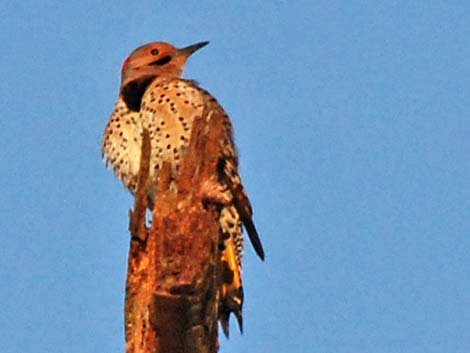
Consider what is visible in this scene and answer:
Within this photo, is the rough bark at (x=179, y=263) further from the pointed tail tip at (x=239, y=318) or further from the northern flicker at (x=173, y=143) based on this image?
the pointed tail tip at (x=239, y=318)

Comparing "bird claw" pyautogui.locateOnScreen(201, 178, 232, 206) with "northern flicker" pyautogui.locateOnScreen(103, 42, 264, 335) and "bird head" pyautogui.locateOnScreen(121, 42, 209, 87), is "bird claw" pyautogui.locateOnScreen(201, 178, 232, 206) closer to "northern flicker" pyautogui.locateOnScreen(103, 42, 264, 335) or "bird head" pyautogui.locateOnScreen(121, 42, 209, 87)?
"northern flicker" pyautogui.locateOnScreen(103, 42, 264, 335)

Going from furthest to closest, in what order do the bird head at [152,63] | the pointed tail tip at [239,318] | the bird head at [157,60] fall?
the bird head at [157,60] < the bird head at [152,63] < the pointed tail tip at [239,318]

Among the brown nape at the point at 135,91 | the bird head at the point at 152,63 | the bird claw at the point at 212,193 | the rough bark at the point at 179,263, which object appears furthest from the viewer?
the bird head at the point at 152,63

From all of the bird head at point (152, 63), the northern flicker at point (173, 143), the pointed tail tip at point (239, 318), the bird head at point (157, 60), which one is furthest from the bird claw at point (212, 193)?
the bird head at point (157, 60)

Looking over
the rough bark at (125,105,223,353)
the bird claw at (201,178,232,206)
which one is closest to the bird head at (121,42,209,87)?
the rough bark at (125,105,223,353)

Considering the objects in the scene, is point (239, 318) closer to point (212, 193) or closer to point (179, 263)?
point (212, 193)

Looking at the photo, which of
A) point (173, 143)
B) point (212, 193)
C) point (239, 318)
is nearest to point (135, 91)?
point (173, 143)

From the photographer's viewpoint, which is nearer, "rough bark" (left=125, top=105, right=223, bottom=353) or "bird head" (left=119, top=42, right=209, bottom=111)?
"rough bark" (left=125, top=105, right=223, bottom=353)

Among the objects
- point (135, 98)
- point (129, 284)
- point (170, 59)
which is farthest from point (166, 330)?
point (170, 59)
